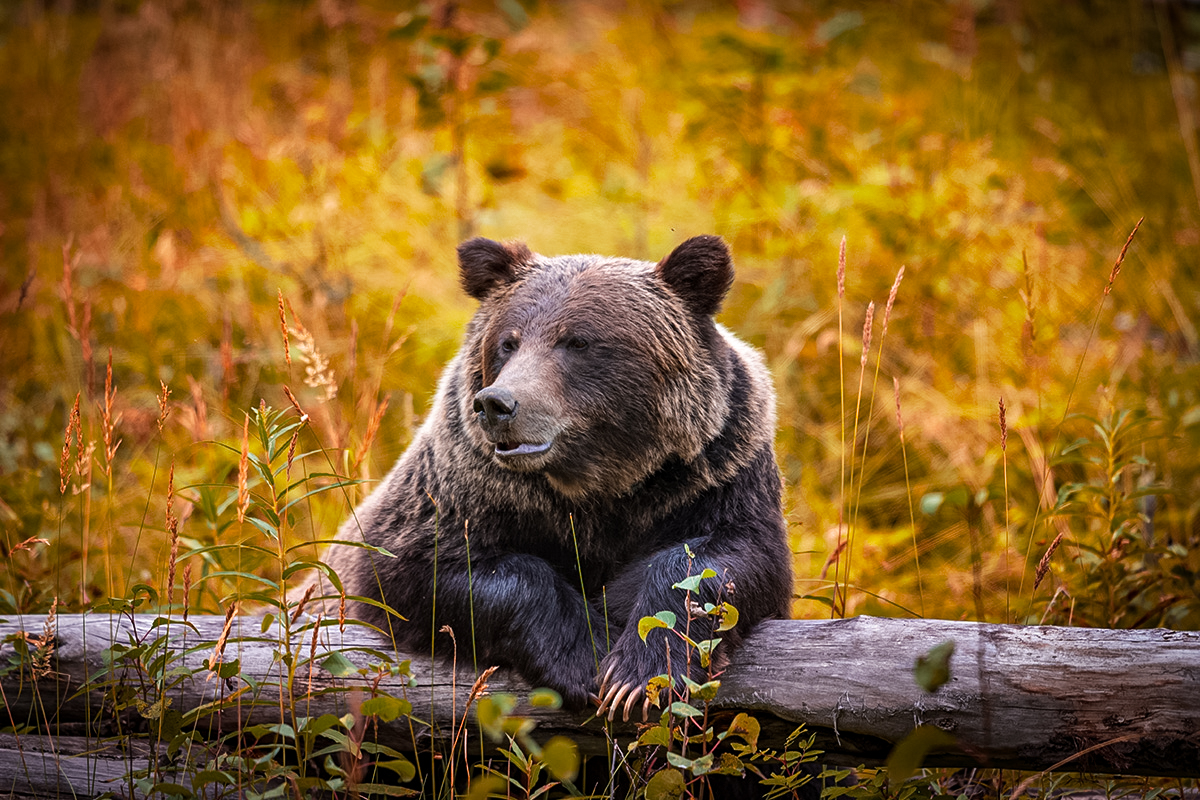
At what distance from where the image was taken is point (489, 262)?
3717 millimetres

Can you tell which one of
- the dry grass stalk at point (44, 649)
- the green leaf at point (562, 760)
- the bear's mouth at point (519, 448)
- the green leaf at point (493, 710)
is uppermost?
the bear's mouth at point (519, 448)

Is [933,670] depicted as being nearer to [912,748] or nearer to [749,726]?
[912,748]

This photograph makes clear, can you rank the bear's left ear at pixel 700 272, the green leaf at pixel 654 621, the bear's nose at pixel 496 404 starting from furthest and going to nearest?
the bear's left ear at pixel 700 272 < the bear's nose at pixel 496 404 < the green leaf at pixel 654 621

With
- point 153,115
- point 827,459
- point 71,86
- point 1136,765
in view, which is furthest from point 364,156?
point 1136,765

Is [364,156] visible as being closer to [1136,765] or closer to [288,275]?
[288,275]

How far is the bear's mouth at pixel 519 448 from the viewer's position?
3.04 meters

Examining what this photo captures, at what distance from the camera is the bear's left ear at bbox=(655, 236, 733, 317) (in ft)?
11.6

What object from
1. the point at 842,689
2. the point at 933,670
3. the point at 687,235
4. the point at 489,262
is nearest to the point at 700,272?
the point at 489,262

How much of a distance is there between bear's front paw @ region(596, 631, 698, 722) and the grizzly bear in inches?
0.4

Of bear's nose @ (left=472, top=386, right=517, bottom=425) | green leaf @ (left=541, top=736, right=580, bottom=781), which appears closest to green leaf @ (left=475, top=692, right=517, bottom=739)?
green leaf @ (left=541, top=736, right=580, bottom=781)

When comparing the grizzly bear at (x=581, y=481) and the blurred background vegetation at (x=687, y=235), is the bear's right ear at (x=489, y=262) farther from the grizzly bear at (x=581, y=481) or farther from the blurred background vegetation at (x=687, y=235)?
the blurred background vegetation at (x=687, y=235)

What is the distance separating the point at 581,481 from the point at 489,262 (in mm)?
1012

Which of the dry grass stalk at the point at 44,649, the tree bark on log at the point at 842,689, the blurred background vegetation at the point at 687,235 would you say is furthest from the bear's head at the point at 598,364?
the dry grass stalk at the point at 44,649

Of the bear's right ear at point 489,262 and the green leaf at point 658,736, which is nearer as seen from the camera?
the green leaf at point 658,736
